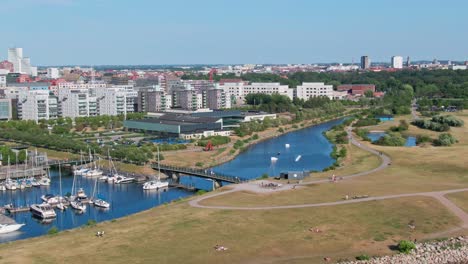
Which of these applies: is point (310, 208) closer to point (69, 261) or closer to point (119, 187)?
point (69, 261)

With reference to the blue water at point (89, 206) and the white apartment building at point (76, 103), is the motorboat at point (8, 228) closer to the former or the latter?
the blue water at point (89, 206)

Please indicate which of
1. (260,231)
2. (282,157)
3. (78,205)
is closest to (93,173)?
(78,205)

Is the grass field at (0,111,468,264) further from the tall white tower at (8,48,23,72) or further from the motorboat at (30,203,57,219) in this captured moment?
the tall white tower at (8,48,23,72)

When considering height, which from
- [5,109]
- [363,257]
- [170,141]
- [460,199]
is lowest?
[170,141]

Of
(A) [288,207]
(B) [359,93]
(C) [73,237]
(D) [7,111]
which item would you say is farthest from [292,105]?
(C) [73,237]

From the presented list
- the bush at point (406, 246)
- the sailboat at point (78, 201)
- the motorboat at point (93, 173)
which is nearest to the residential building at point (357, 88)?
the motorboat at point (93, 173)

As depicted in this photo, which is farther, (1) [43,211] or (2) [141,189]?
(2) [141,189]

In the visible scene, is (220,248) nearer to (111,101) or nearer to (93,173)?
(93,173)
